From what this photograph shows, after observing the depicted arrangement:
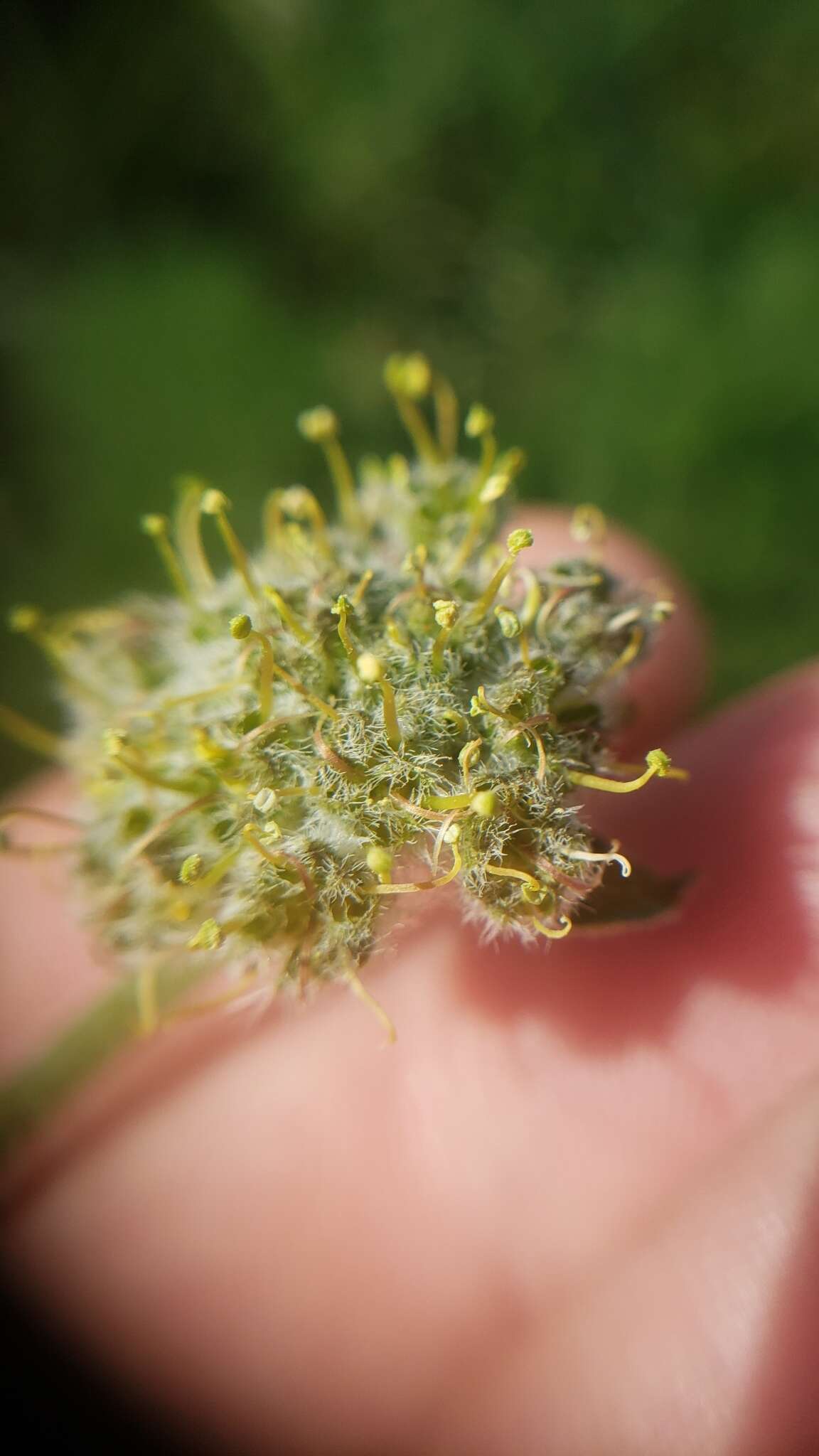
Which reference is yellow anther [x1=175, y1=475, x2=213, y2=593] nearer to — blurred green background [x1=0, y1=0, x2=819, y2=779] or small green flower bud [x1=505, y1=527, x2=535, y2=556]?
small green flower bud [x1=505, y1=527, x2=535, y2=556]

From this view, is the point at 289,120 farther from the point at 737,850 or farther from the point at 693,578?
the point at 737,850

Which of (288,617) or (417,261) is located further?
(417,261)

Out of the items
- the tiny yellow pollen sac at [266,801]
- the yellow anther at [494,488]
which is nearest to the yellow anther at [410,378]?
the yellow anther at [494,488]

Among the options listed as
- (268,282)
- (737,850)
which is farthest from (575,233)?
(737,850)

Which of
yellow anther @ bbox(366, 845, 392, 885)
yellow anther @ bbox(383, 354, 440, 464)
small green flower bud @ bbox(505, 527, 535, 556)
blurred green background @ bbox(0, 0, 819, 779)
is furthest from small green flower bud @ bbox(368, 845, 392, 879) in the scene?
blurred green background @ bbox(0, 0, 819, 779)

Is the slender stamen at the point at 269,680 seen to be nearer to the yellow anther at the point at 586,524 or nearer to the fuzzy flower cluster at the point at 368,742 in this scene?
the fuzzy flower cluster at the point at 368,742

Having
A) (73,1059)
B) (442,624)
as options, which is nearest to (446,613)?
(442,624)

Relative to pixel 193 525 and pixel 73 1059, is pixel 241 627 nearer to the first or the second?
pixel 193 525
